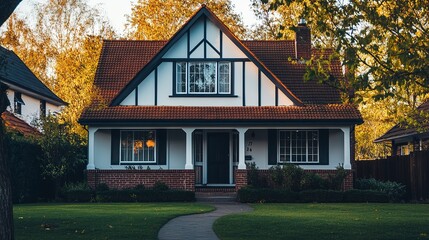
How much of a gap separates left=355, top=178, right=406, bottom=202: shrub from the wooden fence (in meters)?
0.45

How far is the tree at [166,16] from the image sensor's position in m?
48.3

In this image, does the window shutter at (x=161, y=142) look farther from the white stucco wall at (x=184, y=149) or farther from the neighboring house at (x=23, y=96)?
the neighboring house at (x=23, y=96)

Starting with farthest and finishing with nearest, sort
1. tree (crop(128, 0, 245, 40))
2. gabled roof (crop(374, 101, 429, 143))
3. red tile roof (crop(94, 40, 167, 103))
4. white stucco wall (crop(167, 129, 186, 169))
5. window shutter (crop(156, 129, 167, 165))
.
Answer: tree (crop(128, 0, 245, 40)), gabled roof (crop(374, 101, 429, 143)), red tile roof (crop(94, 40, 167, 103)), white stucco wall (crop(167, 129, 186, 169)), window shutter (crop(156, 129, 167, 165))

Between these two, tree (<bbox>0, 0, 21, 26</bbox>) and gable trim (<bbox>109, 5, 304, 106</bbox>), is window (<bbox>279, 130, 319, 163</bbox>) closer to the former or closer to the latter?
gable trim (<bbox>109, 5, 304, 106</bbox>)

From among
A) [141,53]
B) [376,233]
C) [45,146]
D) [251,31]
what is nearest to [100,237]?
[376,233]

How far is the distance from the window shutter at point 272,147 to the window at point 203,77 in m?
2.61

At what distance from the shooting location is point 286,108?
3072 centimetres

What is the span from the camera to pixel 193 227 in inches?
683

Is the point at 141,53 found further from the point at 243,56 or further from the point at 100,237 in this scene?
the point at 100,237

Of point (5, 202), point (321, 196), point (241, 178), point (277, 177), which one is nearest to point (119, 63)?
point (241, 178)

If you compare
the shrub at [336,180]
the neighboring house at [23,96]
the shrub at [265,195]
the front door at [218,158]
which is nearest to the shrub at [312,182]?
the shrub at [336,180]

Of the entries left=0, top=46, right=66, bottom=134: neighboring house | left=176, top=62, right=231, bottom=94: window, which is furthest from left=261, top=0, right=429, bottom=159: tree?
left=0, top=46, right=66, bottom=134: neighboring house

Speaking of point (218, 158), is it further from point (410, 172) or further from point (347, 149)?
point (410, 172)

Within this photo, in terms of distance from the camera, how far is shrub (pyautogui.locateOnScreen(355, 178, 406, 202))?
29.0 meters
